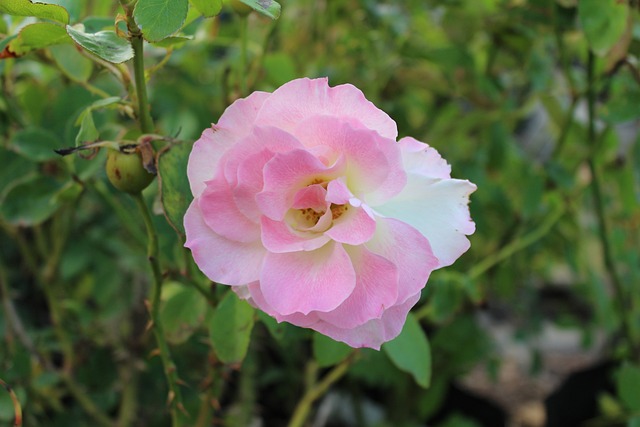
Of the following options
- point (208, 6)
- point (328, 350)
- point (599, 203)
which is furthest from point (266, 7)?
point (599, 203)

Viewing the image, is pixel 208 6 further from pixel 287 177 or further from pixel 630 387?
pixel 630 387

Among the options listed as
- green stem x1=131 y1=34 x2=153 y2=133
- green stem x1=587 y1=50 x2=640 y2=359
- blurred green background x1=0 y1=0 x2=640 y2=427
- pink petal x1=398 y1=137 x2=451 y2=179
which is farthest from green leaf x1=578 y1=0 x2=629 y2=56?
green stem x1=131 y1=34 x2=153 y2=133

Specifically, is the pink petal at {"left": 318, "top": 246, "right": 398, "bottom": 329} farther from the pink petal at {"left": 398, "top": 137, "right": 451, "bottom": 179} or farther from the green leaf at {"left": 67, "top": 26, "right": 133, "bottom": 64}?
the green leaf at {"left": 67, "top": 26, "right": 133, "bottom": 64}

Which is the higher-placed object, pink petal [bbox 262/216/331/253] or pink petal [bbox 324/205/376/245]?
pink petal [bbox 324/205/376/245]

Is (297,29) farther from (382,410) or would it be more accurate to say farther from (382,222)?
(382,222)

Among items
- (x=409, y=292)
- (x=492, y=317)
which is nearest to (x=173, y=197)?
(x=409, y=292)

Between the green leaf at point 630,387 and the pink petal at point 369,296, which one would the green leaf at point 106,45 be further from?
the green leaf at point 630,387
